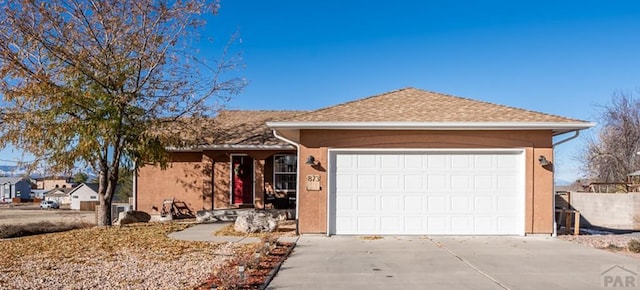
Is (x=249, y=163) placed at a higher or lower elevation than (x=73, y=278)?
higher

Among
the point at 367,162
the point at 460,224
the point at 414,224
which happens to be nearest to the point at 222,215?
the point at 367,162

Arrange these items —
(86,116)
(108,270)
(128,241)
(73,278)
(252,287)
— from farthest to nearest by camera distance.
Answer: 1. (86,116)
2. (128,241)
3. (108,270)
4. (73,278)
5. (252,287)

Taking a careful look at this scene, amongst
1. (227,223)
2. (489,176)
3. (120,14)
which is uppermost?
(120,14)

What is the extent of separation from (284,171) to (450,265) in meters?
10.7

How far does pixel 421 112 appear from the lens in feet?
45.1

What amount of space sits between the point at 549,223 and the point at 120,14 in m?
13.1

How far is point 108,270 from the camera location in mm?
9180

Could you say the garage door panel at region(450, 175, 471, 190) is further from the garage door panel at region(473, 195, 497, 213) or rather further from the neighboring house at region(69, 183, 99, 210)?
the neighboring house at region(69, 183, 99, 210)

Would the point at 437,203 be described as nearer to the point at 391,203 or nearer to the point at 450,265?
the point at 391,203

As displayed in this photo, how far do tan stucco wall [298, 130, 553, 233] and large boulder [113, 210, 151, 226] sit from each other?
→ 23.5ft

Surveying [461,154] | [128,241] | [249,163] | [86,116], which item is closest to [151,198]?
[249,163]

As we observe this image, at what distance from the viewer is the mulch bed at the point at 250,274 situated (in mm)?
7495

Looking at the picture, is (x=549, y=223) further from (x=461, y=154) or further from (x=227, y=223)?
(x=227, y=223)

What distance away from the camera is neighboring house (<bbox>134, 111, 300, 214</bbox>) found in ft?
61.6
